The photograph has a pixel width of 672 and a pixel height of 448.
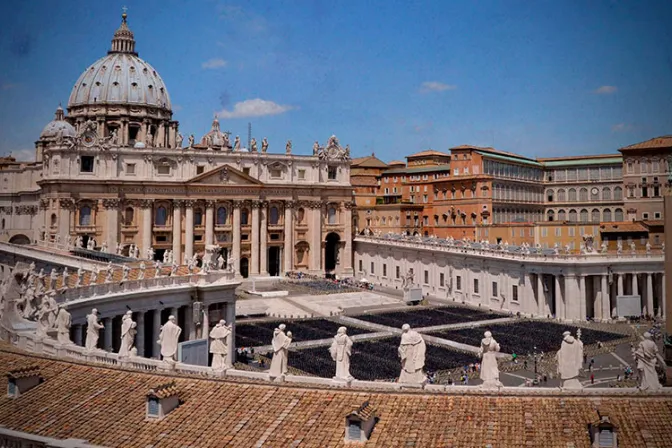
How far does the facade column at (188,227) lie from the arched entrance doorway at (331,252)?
825 inches

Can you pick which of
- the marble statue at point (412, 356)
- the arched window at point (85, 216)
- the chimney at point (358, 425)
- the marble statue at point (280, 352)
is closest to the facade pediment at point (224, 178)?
the arched window at point (85, 216)

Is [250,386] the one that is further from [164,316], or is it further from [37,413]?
[164,316]

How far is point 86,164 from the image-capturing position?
87.1 meters

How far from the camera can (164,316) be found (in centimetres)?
4353

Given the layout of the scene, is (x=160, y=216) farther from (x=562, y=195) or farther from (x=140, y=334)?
(x=562, y=195)

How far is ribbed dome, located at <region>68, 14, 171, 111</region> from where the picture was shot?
375ft

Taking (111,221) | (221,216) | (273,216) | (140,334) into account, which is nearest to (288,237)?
(273,216)

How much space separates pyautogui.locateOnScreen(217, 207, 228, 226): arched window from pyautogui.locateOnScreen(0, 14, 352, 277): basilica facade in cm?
19

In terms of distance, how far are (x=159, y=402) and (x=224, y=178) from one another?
77.9m

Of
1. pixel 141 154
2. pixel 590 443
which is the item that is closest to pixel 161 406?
pixel 590 443

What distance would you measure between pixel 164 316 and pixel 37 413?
2508 cm

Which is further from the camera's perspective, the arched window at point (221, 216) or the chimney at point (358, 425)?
the arched window at point (221, 216)

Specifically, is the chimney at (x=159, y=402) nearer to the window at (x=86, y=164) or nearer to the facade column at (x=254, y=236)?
the window at (x=86, y=164)

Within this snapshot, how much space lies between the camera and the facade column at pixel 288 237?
99625mm
